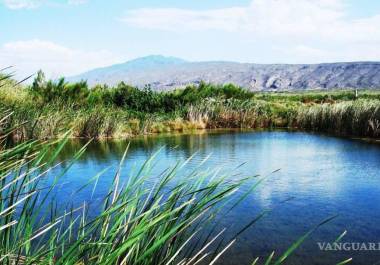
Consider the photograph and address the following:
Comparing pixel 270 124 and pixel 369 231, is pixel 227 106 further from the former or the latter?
pixel 369 231

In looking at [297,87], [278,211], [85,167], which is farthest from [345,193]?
[297,87]

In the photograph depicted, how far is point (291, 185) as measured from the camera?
793 centimetres

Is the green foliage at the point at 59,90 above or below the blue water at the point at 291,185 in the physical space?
above

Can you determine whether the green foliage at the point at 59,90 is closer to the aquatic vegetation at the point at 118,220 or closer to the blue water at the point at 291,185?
the blue water at the point at 291,185

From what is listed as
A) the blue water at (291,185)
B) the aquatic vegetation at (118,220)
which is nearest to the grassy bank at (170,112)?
the blue water at (291,185)

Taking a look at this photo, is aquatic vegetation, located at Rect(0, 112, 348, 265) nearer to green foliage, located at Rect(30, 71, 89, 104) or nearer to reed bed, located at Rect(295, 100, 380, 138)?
reed bed, located at Rect(295, 100, 380, 138)

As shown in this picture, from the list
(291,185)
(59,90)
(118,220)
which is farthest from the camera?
(59,90)

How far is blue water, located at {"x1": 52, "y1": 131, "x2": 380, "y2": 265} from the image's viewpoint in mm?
5027

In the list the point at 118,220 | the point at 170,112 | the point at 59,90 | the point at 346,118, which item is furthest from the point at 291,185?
the point at 170,112

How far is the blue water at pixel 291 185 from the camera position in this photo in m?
5.03

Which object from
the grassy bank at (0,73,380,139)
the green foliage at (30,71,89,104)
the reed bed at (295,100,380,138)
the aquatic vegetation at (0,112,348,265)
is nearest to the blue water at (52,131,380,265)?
the aquatic vegetation at (0,112,348,265)

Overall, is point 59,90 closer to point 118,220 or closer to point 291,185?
point 291,185

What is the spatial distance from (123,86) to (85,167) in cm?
1343

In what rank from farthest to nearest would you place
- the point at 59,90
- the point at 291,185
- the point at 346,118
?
the point at 59,90 → the point at 346,118 → the point at 291,185
